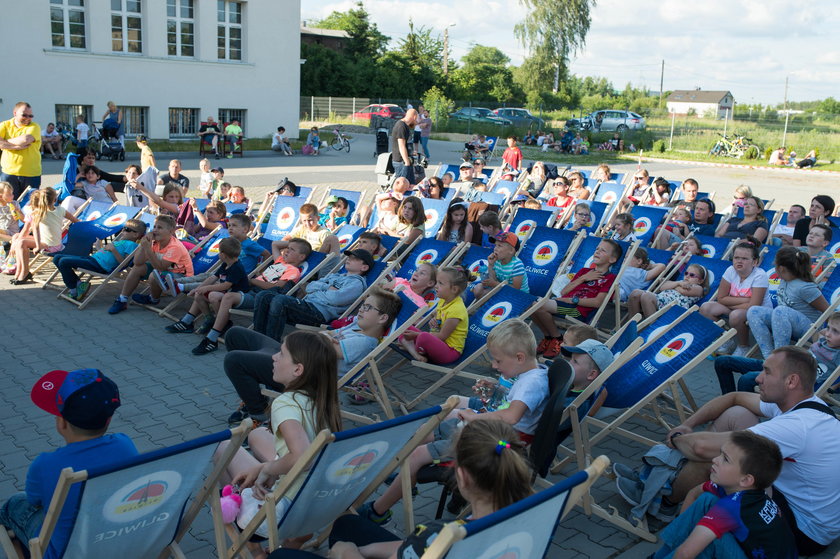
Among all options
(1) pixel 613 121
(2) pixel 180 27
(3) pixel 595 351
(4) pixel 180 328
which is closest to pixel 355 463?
(3) pixel 595 351

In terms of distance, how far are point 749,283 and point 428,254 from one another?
2.80 meters

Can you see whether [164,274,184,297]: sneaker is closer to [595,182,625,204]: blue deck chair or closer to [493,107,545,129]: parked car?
[595,182,625,204]: blue deck chair

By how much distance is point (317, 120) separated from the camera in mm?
41344

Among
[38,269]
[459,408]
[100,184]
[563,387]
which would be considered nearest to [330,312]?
[459,408]

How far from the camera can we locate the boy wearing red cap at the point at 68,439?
8.77ft

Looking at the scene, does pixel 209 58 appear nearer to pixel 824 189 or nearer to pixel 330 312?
pixel 824 189

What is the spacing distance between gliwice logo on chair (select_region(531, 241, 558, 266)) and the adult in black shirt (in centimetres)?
295

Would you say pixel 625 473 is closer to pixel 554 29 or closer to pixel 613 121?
pixel 613 121

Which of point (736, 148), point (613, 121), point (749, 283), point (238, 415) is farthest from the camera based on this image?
point (613, 121)

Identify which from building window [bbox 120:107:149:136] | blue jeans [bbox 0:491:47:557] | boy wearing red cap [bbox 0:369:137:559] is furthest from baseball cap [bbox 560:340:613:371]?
building window [bbox 120:107:149:136]

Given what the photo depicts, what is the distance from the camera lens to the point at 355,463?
9.44ft

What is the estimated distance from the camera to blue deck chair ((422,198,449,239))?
8570 millimetres

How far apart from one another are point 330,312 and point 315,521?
3.09 meters

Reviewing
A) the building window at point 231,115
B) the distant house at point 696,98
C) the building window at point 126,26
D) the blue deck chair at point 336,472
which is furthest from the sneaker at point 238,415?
the distant house at point 696,98
